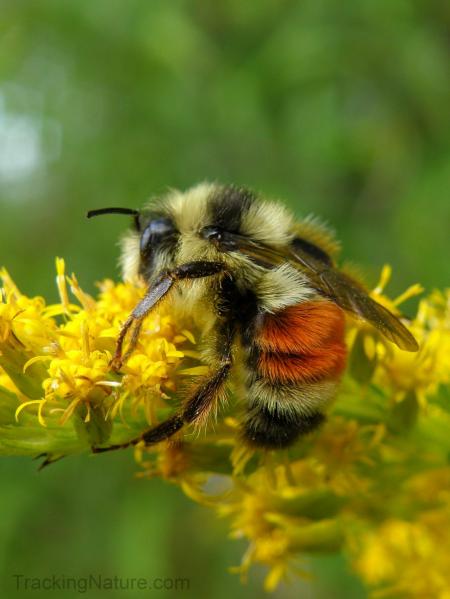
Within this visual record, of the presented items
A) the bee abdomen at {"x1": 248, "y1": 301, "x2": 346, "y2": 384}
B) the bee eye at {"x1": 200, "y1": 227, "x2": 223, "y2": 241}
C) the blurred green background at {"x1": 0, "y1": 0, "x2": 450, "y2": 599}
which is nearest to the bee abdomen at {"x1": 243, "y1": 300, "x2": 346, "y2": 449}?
the bee abdomen at {"x1": 248, "y1": 301, "x2": 346, "y2": 384}

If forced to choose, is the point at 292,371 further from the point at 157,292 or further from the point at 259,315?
the point at 157,292

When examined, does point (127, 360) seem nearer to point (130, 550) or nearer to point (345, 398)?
point (345, 398)

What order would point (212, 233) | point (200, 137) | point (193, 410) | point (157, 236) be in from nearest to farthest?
point (193, 410), point (212, 233), point (157, 236), point (200, 137)

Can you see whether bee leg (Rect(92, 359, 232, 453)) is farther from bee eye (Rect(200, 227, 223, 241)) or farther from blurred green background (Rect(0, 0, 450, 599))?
blurred green background (Rect(0, 0, 450, 599))

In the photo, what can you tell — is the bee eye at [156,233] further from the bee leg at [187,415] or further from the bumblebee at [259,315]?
the bee leg at [187,415]

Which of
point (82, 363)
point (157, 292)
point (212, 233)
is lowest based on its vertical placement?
point (82, 363)

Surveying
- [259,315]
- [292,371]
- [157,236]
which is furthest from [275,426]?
[157,236]
